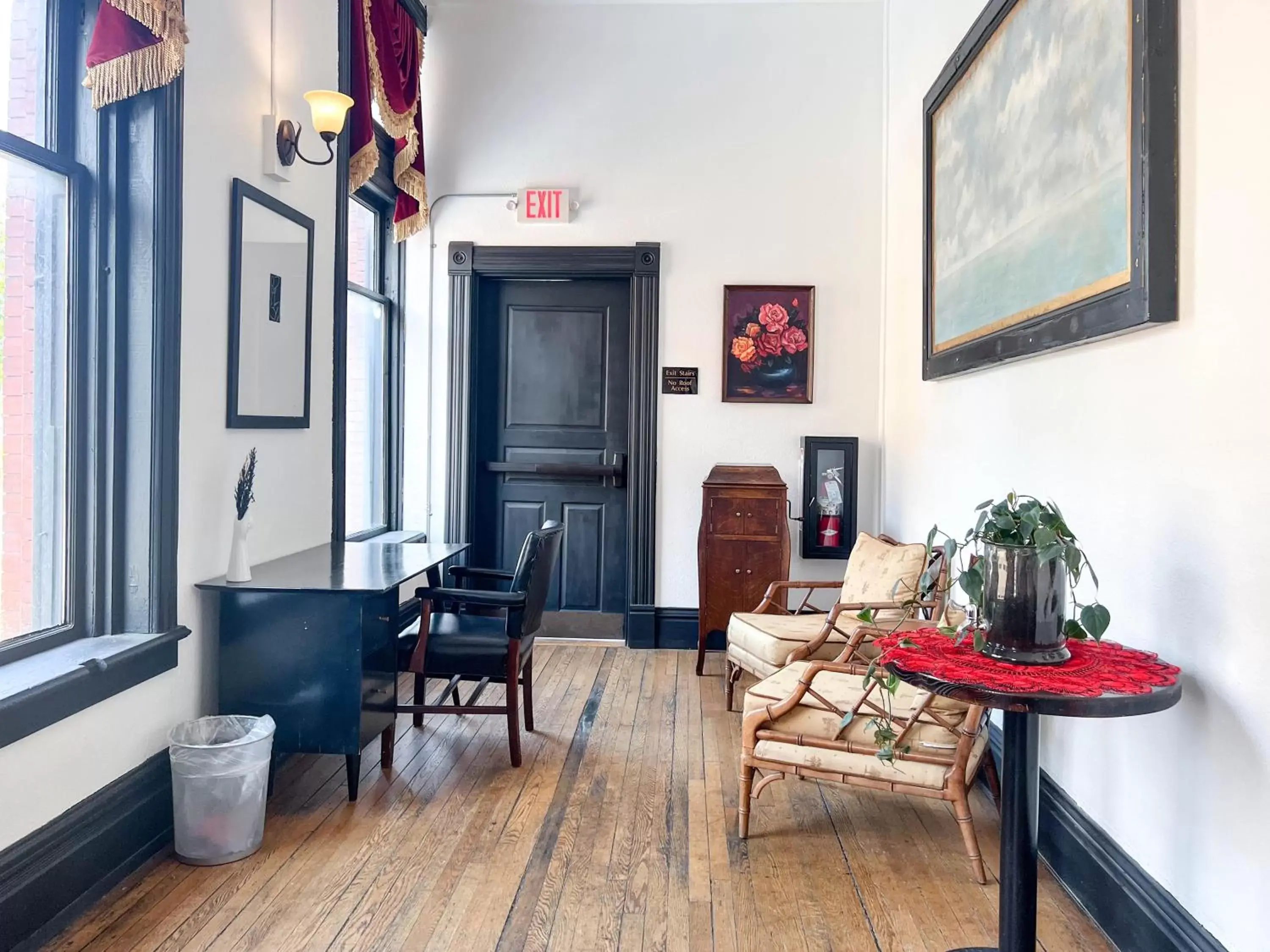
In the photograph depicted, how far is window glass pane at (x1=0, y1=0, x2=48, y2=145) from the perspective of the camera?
2266 millimetres

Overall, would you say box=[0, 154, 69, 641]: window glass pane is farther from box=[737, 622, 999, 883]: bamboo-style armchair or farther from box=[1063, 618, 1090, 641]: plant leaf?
box=[1063, 618, 1090, 641]: plant leaf

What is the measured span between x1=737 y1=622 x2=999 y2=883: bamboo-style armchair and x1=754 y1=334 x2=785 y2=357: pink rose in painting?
8.21ft

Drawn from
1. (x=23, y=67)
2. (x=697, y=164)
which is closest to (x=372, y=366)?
(x=697, y=164)

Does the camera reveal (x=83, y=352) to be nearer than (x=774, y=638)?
Yes

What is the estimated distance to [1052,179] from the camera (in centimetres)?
261

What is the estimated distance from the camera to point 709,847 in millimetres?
2752

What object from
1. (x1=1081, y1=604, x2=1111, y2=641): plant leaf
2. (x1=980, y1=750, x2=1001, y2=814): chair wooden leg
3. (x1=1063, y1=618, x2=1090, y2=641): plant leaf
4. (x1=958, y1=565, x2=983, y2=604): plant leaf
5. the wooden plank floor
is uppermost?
(x1=958, y1=565, x2=983, y2=604): plant leaf

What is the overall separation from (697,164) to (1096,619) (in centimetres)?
376

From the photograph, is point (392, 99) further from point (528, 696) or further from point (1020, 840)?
point (1020, 840)

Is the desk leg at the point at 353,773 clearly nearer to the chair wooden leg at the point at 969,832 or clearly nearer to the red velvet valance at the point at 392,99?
the chair wooden leg at the point at 969,832

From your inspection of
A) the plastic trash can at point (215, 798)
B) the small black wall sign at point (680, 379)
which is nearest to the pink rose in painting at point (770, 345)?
the small black wall sign at point (680, 379)

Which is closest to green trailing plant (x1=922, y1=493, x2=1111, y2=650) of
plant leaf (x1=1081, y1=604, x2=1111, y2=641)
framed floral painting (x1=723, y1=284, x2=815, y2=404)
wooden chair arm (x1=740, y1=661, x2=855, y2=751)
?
plant leaf (x1=1081, y1=604, x2=1111, y2=641)

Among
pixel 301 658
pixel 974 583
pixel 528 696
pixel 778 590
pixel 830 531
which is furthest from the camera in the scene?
pixel 830 531

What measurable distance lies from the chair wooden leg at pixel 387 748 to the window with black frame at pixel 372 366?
1.52m
